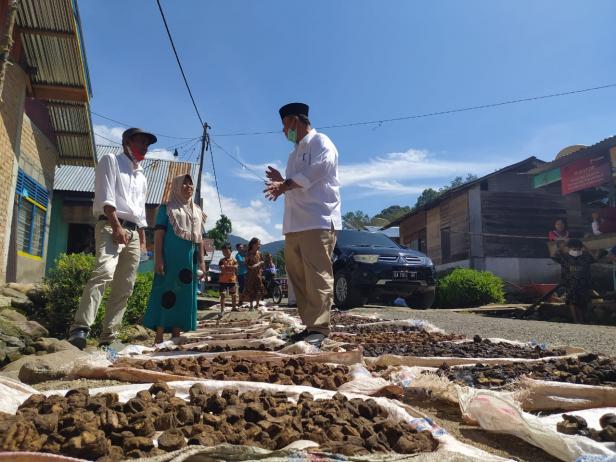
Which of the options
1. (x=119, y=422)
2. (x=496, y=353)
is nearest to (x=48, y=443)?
(x=119, y=422)

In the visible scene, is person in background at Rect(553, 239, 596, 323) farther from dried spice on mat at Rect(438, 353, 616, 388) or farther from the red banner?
dried spice on mat at Rect(438, 353, 616, 388)

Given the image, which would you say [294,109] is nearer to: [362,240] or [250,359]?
[250,359]

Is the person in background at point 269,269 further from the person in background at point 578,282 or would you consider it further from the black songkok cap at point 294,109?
the black songkok cap at point 294,109

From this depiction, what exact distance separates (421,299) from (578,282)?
302 centimetres

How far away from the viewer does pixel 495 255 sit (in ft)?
63.7

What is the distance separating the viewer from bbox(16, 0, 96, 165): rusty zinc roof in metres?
7.62

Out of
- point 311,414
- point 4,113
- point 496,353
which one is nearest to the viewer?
point 311,414

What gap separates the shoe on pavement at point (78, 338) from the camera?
3.94m

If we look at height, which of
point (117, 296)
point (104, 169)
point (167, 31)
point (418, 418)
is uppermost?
point (167, 31)

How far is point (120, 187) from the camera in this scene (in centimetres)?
435

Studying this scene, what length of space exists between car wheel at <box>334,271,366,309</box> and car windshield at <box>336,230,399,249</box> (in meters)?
0.74

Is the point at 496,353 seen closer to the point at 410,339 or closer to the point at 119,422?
the point at 410,339

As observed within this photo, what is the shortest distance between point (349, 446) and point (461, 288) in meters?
13.3

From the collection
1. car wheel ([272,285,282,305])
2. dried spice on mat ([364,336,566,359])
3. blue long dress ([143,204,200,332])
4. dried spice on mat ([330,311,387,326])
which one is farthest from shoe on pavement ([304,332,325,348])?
car wheel ([272,285,282,305])
